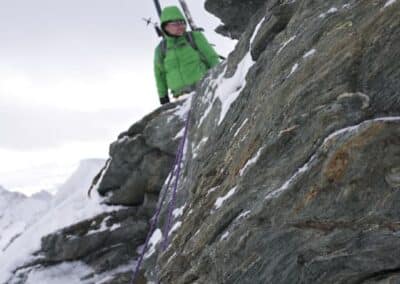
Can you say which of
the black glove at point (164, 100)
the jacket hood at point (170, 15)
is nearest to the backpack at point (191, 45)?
the jacket hood at point (170, 15)

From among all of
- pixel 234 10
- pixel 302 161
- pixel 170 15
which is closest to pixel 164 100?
pixel 170 15

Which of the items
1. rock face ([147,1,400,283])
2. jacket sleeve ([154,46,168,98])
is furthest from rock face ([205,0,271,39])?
rock face ([147,1,400,283])

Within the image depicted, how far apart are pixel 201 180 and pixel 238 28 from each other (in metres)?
8.41

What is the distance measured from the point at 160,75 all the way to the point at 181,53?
96cm

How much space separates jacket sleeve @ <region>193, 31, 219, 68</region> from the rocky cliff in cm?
365

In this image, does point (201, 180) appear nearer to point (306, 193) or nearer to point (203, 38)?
point (306, 193)

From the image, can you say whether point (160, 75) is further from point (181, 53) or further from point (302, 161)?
point (302, 161)

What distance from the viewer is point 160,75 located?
44.5 feet

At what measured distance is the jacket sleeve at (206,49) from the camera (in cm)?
1314

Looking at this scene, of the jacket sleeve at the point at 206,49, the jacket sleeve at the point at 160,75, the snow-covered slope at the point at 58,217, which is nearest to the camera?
the snow-covered slope at the point at 58,217

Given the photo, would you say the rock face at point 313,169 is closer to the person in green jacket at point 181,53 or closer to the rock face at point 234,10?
the person in green jacket at point 181,53

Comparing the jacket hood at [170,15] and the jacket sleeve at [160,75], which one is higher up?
the jacket hood at [170,15]

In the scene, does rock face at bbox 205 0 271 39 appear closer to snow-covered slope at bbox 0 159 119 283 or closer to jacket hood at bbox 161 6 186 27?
jacket hood at bbox 161 6 186 27

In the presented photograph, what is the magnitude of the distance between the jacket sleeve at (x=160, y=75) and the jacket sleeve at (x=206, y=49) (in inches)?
40.0
